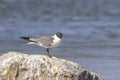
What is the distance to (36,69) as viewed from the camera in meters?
9.16

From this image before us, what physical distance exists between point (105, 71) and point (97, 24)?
22.6 ft

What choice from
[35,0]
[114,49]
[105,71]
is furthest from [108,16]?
[105,71]

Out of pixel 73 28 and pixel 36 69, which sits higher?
pixel 73 28

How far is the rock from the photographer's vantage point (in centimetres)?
912

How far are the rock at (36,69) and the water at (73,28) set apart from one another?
137 inches

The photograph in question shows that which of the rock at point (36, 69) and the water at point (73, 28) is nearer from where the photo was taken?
the rock at point (36, 69)

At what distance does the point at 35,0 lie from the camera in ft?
76.2

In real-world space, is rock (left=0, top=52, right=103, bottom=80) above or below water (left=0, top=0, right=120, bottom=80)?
below

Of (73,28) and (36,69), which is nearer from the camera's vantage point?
(36,69)

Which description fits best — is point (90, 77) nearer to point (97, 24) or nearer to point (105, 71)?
point (105, 71)

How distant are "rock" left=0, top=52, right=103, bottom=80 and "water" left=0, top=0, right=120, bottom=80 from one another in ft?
11.4

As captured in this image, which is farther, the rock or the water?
the water

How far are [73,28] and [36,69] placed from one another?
10.0 m

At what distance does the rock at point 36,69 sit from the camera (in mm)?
9117
